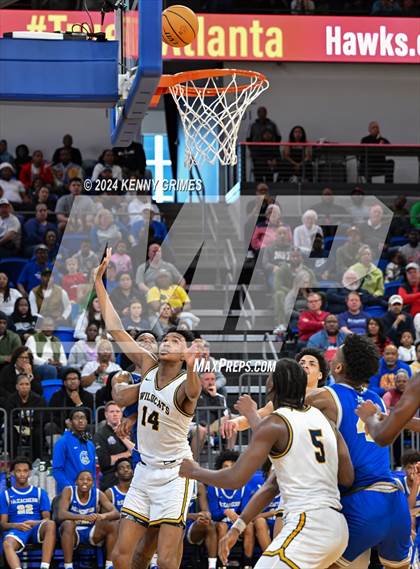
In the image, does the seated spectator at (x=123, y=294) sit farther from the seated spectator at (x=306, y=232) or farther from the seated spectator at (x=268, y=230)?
the seated spectator at (x=306, y=232)

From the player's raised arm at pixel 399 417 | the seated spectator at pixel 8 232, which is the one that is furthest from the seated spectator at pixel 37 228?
the player's raised arm at pixel 399 417

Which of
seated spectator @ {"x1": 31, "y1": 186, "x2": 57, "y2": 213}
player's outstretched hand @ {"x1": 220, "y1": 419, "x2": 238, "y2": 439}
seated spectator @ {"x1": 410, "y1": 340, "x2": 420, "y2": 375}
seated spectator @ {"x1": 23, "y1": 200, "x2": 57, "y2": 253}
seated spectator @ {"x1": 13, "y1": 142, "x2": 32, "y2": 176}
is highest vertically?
seated spectator @ {"x1": 13, "y1": 142, "x2": 32, "y2": 176}

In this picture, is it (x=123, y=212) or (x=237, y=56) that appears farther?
(x=237, y=56)

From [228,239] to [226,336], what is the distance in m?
2.85

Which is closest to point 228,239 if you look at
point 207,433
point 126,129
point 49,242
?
point 49,242

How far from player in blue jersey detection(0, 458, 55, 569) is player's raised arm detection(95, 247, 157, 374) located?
3.25 meters

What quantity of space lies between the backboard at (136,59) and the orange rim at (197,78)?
0.53 m

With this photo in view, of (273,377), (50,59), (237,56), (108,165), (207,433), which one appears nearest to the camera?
(273,377)

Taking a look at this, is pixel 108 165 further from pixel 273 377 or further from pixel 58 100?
pixel 273 377

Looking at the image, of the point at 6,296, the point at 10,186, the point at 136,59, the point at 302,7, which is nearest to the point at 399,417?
the point at 136,59

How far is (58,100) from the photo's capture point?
848cm

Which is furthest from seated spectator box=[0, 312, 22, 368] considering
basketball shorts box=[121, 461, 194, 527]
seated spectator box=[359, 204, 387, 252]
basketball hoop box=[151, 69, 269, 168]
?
seated spectator box=[359, 204, 387, 252]

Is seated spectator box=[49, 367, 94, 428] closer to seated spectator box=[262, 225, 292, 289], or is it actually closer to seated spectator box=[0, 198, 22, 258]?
seated spectator box=[0, 198, 22, 258]

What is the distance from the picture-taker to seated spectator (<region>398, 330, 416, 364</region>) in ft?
46.6
